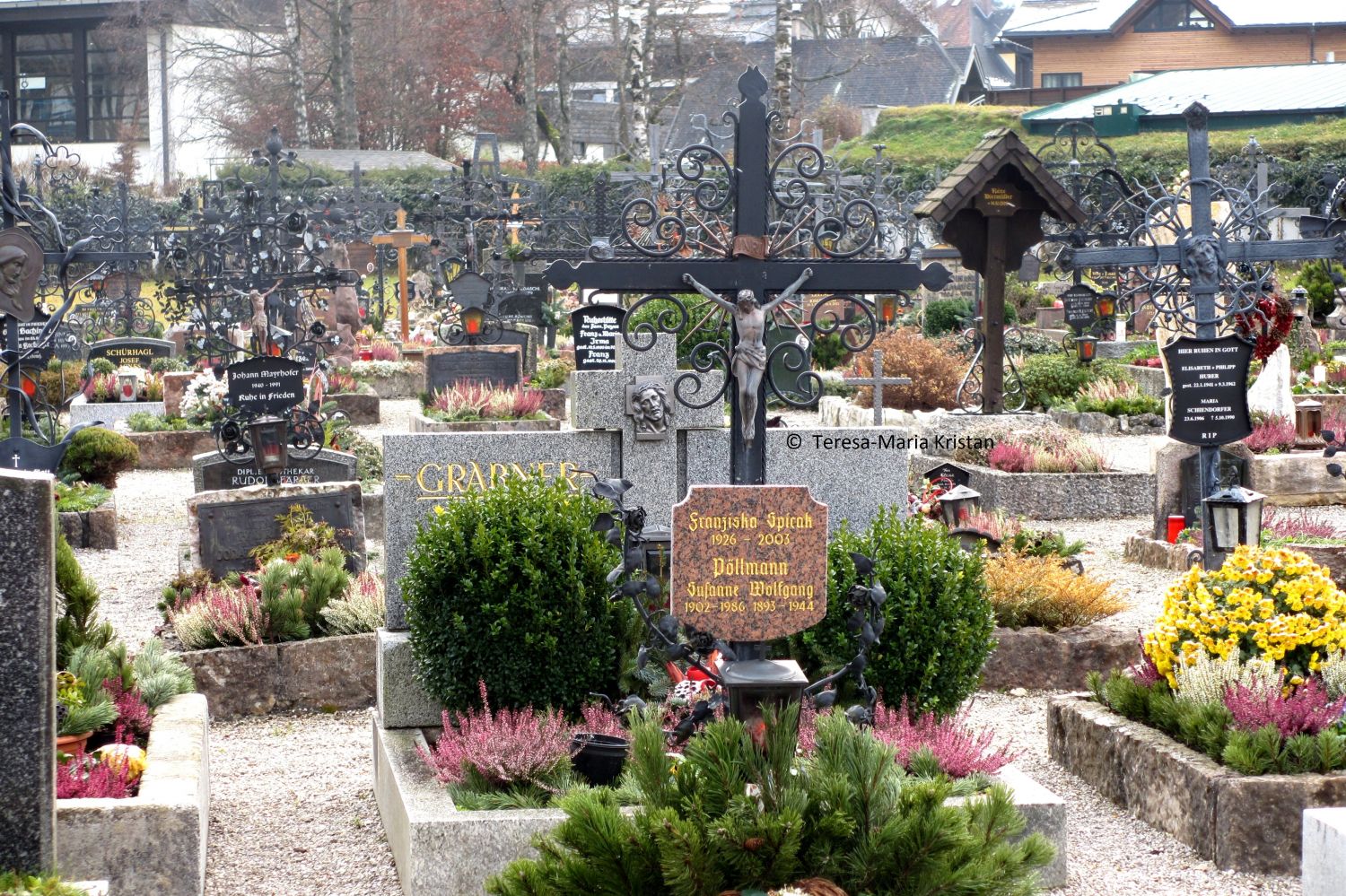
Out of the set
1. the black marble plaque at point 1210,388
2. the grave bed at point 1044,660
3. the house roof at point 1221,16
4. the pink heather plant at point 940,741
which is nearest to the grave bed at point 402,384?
the black marble plaque at point 1210,388

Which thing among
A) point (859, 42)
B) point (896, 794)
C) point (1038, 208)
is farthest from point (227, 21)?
point (896, 794)

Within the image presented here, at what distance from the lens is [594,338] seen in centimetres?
1844

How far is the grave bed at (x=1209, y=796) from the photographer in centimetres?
596

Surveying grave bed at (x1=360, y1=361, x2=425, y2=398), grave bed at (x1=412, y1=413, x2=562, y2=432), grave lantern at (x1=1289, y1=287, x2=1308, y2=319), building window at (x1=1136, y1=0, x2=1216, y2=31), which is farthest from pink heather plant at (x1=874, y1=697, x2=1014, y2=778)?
building window at (x1=1136, y1=0, x2=1216, y2=31)

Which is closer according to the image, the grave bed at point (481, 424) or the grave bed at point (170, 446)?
the grave bed at point (481, 424)

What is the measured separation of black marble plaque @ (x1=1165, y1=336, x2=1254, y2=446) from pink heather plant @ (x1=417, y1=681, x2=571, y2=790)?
6120mm

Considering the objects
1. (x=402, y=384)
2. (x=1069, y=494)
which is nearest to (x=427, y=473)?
(x=1069, y=494)

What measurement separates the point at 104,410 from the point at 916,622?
1520 cm

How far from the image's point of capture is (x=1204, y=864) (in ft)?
19.9

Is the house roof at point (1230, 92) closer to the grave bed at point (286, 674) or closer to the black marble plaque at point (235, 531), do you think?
the black marble plaque at point (235, 531)

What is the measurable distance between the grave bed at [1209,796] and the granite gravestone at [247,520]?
5.38m

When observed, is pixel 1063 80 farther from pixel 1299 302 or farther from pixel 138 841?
pixel 138 841

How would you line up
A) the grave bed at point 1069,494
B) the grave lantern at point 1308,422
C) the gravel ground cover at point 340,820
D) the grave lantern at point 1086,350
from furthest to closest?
1. the grave lantern at point 1086,350
2. the grave lantern at point 1308,422
3. the grave bed at point 1069,494
4. the gravel ground cover at point 340,820

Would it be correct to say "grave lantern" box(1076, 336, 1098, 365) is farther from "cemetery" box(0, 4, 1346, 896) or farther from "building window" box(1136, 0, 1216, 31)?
"building window" box(1136, 0, 1216, 31)
